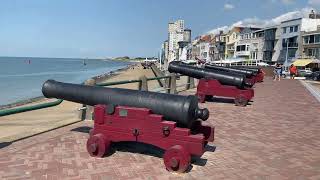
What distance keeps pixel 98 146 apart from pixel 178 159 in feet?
4.20

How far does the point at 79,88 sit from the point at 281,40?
73856 millimetres

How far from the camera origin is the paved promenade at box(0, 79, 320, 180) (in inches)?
202

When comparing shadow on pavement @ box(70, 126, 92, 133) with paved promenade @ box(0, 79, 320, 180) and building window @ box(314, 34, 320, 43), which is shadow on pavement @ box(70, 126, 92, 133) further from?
building window @ box(314, 34, 320, 43)

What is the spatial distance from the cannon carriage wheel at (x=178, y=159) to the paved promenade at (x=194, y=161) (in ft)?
0.35

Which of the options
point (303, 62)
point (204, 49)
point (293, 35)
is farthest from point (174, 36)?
point (303, 62)

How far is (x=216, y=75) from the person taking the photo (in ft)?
41.3

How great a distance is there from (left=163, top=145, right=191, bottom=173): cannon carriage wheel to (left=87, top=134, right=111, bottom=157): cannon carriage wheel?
1.04 metres

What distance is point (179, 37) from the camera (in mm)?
155750

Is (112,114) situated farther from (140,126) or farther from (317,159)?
(317,159)

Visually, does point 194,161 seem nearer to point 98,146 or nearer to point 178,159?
point 178,159

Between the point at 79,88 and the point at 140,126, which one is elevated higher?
the point at 79,88

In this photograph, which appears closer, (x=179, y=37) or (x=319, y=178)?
(x=319, y=178)

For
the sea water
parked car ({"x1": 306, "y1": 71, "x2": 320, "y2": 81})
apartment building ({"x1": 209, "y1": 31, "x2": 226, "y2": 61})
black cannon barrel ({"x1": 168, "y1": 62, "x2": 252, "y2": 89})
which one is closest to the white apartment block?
apartment building ({"x1": 209, "y1": 31, "x2": 226, "y2": 61})

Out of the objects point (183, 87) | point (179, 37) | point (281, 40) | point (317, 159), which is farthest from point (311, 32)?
point (179, 37)
